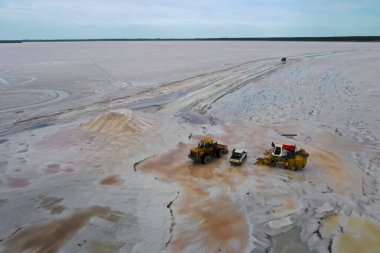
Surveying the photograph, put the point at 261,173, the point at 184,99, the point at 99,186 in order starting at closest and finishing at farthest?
the point at 99,186 < the point at 261,173 < the point at 184,99

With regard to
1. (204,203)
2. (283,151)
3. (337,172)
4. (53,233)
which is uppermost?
(283,151)

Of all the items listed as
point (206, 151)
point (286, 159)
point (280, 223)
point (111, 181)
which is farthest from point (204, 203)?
point (286, 159)

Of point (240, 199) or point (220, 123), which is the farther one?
point (220, 123)

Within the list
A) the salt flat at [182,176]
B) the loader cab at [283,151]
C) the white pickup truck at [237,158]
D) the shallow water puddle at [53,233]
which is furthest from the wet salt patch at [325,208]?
the shallow water puddle at [53,233]

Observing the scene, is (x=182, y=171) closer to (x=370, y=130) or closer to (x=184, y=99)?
(x=370, y=130)

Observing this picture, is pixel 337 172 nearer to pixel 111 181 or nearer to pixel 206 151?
pixel 206 151

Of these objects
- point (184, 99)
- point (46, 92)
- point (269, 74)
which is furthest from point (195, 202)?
point (269, 74)

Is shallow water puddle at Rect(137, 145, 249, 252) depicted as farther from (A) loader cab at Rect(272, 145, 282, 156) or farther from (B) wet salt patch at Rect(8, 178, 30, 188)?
(B) wet salt patch at Rect(8, 178, 30, 188)
